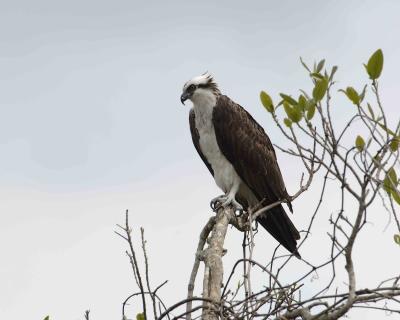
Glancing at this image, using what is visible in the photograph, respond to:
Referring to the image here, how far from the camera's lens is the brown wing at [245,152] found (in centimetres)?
758

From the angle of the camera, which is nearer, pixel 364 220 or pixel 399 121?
pixel 364 220

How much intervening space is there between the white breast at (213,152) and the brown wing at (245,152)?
6 centimetres

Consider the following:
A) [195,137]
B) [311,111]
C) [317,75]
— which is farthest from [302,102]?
[195,137]

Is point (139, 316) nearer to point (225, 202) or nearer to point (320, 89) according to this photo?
point (320, 89)

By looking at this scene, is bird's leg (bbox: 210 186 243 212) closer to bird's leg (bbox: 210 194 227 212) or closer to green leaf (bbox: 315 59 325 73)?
bird's leg (bbox: 210 194 227 212)

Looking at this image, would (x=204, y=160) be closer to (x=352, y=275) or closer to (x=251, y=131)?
(x=251, y=131)

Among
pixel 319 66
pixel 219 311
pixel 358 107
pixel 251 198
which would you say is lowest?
pixel 219 311

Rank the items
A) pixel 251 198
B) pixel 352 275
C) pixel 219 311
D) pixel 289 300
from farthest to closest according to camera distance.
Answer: pixel 251 198
pixel 289 300
pixel 219 311
pixel 352 275

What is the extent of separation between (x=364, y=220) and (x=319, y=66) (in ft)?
4.69

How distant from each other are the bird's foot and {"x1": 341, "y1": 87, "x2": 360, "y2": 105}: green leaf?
273 cm

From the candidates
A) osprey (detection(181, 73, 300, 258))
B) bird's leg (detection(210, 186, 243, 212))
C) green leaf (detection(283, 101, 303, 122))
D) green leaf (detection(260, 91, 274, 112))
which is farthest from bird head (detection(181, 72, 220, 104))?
green leaf (detection(283, 101, 303, 122))

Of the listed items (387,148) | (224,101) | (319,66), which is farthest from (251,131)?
(387,148)

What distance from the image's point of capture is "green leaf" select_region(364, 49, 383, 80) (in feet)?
13.0

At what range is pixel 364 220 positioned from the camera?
3.28 metres
